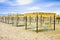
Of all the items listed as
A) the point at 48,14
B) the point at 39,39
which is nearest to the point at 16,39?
the point at 39,39

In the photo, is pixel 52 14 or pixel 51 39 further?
pixel 52 14

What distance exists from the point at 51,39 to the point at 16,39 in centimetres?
181

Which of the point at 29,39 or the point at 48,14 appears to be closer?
the point at 29,39

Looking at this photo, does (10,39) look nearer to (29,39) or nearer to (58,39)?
(29,39)

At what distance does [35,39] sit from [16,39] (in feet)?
3.23

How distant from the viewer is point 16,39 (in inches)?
264

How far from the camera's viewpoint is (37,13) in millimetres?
9969

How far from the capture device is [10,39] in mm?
6727

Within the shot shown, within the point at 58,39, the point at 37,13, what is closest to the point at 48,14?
the point at 37,13

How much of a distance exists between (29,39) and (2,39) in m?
1.39

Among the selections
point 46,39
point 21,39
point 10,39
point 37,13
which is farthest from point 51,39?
point 37,13

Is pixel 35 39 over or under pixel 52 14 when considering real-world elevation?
under

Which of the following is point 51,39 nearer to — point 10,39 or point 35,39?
point 35,39

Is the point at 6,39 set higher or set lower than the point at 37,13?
lower
